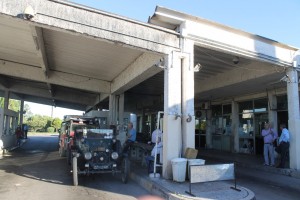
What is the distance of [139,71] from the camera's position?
42.5 ft

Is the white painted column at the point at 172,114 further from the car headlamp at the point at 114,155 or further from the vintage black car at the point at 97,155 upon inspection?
the car headlamp at the point at 114,155

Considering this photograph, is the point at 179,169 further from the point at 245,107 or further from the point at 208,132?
the point at 208,132

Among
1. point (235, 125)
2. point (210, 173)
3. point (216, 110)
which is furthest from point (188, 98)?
point (216, 110)

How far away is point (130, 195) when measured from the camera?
836cm

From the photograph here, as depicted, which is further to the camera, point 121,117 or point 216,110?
point 216,110

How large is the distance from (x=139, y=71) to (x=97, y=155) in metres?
4.23

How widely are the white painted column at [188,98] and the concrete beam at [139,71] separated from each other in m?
1.00

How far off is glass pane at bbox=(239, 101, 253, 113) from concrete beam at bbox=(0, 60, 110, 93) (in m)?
8.47

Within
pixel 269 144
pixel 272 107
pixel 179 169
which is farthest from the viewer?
pixel 272 107

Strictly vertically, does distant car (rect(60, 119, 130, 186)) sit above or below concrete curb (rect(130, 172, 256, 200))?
above

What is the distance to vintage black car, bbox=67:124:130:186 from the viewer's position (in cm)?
980

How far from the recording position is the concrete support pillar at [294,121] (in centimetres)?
1198

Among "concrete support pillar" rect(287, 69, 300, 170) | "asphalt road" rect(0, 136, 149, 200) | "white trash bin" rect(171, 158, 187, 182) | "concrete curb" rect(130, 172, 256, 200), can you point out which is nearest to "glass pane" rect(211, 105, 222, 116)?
"concrete support pillar" rect(287, 69, 300, 170)

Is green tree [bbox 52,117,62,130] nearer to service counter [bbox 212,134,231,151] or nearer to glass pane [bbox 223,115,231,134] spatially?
service counter [bbox 212,134,231,151]
